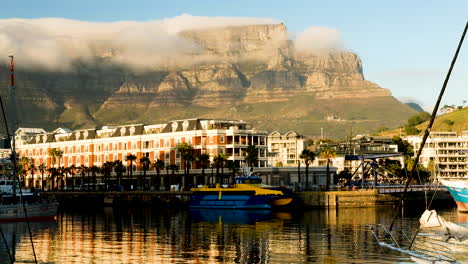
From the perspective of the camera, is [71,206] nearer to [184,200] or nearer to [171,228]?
[184,200]

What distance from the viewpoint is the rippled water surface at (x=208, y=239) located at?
6325 cm

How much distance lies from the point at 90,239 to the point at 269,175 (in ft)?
340

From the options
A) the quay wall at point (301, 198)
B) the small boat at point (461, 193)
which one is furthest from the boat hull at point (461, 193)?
the quay wall at point (301, 198)

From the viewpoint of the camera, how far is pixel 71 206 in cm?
18038

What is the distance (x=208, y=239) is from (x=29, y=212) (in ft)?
141

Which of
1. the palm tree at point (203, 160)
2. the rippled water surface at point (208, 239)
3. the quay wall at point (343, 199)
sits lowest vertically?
the rippled water surface at point (208, 239)

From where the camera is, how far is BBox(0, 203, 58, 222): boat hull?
109188 millimetres

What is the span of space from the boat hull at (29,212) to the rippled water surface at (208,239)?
3804 millimetres

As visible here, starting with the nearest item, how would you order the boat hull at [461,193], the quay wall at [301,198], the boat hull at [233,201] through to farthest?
the boat hull at [461,193], the boat hull at [233,201], the quay wall at [301,198]

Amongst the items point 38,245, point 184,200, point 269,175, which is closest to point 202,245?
point 38,245

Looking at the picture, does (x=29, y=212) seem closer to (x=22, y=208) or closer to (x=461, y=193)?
(x=22, y=208)

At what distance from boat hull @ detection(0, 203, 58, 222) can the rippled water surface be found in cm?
380

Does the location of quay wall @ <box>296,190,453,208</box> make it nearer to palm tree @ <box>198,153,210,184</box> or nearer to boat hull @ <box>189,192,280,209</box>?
boat hull @ <box>189,192,280,209</box>

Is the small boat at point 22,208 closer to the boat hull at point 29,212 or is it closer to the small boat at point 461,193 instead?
the boat hull at point 29,212
